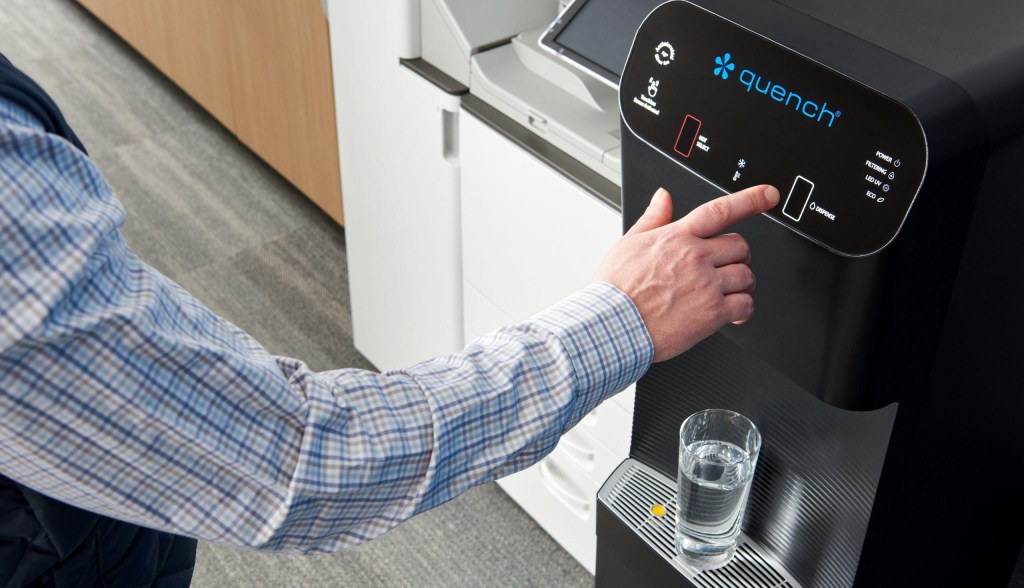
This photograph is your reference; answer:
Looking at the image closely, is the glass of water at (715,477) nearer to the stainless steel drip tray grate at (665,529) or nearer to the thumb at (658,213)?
the stainless steel drip tray grate at (665,529)

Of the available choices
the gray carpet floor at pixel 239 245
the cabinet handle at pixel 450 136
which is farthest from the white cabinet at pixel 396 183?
the gray carpet floor at pixel 239 245

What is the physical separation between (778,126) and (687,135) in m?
0.08

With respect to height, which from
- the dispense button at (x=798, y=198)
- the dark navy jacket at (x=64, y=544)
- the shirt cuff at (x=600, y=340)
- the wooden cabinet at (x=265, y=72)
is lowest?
the wooden cabinet at (x=265, y=72)

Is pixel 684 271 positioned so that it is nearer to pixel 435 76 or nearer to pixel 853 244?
pixel 853 244

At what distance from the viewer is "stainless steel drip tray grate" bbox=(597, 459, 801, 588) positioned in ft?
3.30

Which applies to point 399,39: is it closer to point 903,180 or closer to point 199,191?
point 903,180

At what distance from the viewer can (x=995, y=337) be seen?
853 mm

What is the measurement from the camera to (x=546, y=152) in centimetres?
137

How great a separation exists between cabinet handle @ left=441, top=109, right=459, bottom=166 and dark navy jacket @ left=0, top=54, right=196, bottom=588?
0.77 meters

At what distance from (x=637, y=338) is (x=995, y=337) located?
0.29m

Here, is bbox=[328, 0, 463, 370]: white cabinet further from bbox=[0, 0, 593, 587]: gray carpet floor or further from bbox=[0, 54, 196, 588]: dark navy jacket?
bbox=[0, 54, 196, 588]: dark navy jacket

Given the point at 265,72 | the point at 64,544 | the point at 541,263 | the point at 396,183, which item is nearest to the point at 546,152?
the point at 541,263

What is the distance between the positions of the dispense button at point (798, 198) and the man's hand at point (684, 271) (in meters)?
0.03

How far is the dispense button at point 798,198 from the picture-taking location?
2.37 ft
